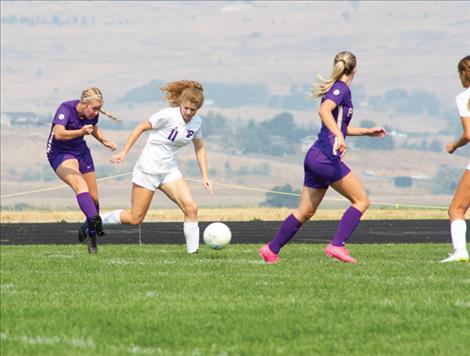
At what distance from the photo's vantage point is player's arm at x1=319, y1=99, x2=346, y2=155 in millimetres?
13195

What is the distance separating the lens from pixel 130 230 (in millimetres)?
28031

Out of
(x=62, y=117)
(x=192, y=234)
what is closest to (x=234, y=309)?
(x=192, y=234)

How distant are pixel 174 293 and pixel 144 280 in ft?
3.86

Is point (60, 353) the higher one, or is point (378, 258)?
point (60, 353)

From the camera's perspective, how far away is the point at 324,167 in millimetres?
13391

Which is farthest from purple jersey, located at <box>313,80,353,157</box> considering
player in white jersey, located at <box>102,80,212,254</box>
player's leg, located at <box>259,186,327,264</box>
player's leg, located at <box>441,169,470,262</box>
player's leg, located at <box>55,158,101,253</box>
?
player's leg, located at <box>55,158,101,253</box>

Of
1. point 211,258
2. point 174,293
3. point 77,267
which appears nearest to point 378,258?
point 211,258

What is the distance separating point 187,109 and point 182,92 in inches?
9.9

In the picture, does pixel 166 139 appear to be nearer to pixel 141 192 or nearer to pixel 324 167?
pixel 141 192

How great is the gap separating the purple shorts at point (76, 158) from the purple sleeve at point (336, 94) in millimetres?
3598

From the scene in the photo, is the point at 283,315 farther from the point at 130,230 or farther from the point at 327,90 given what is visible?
the point at 130,230

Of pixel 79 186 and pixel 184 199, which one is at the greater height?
pixel 79 186

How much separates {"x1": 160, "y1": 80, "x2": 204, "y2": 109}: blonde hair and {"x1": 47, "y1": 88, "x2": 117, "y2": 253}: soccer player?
2.68 feet

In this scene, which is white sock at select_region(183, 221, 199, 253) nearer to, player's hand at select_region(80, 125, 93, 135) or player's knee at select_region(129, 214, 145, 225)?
player's knee at select_region(129, 214, 145, 225)
